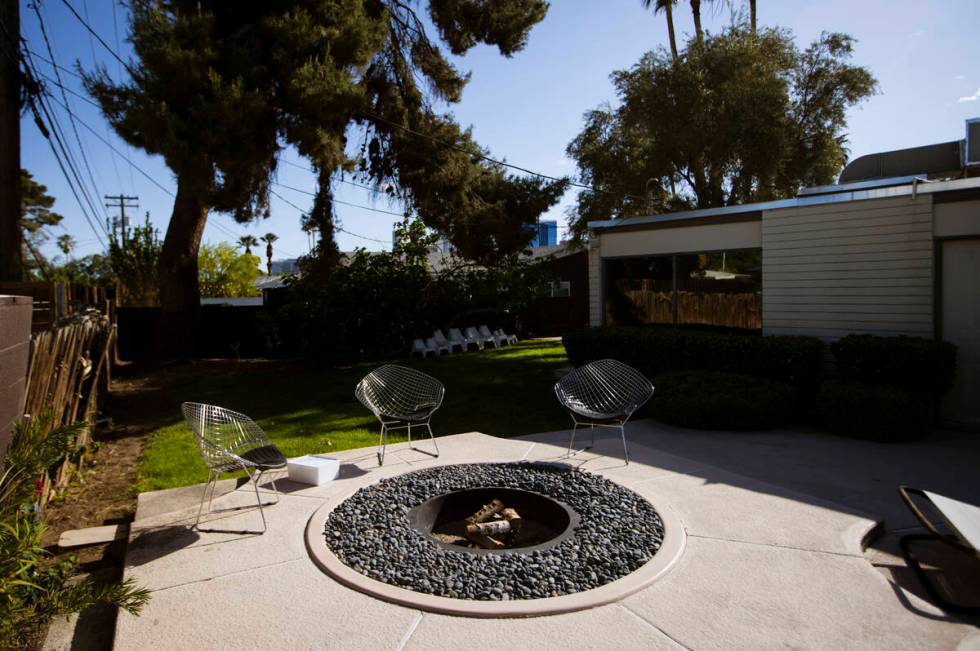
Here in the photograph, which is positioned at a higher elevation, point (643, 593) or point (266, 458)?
point (266, 458)

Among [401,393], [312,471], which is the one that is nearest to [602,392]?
[401,393]

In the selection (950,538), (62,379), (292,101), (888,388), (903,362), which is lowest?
(950,538)

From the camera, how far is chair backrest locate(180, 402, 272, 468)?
4152 millimetres

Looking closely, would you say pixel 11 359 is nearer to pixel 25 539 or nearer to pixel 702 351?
pixel 25 539

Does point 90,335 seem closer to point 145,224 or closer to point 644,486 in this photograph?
point 644,486

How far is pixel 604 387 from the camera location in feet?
21.5

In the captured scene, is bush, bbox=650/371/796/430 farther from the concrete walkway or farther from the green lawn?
the concrete walkway

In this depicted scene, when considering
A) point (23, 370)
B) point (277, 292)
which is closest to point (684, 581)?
point (23, 370)

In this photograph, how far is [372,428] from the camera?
25.6ft

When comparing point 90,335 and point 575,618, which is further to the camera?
point 90,335

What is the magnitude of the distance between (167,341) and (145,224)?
8404 mm

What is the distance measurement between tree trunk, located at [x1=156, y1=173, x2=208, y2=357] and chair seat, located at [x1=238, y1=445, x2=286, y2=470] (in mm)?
10362

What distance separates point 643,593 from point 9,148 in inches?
434

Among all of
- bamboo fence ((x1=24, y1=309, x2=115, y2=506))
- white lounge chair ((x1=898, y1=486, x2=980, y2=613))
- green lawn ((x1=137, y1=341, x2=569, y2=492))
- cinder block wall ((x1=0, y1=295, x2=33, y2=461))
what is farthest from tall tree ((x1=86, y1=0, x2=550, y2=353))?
white lounge chair ((x1=898, y1=486, x2=980, y2=613))
